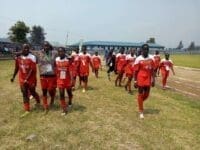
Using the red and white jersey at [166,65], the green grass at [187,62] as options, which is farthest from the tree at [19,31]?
the red and white jersey at [166,65]

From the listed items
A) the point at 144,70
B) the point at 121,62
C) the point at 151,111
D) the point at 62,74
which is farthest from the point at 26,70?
the point at 121,62

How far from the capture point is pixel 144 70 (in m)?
12.0

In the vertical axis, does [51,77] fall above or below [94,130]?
above

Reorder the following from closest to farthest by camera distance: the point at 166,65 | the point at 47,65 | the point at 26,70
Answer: the point at 47,65 → the point at 26,70 → the point at 166,65

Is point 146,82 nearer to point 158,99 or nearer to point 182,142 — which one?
point 182,142

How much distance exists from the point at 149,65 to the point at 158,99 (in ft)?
14.8

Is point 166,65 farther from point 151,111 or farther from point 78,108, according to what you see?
point 78,108

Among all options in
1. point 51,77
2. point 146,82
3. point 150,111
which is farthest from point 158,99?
point 51,77

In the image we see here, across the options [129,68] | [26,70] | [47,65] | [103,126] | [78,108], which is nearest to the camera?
[103,126]

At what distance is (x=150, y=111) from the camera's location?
13.2m

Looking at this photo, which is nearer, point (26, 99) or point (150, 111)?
point (26, 99)

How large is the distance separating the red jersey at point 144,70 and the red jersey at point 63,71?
191 centimetres

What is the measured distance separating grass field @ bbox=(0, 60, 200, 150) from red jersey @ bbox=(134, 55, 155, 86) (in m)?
1.02

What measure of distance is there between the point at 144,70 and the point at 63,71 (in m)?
2.25
